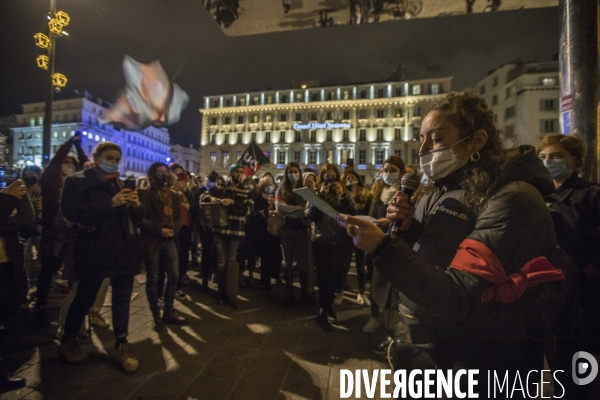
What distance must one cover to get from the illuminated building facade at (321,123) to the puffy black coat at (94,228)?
54.4 metres

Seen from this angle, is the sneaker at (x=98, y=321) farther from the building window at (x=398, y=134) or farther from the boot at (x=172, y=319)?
the building window at (x=398, y=134)

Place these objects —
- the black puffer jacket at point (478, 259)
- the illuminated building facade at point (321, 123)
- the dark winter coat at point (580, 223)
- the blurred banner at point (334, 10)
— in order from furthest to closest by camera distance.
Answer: the illuminated building facade at point (321, 123)
the blurred banner at point (334, 10)
the dark winter coat at point (580, 223)
the black puffer jacket at point (478, 259)

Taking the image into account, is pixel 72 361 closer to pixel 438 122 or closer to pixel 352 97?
pixel 438 122

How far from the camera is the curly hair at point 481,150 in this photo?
1371 mm

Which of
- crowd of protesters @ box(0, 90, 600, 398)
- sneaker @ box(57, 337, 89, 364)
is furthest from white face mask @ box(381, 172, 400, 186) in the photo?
sneaker @ box(57, 337, 89, 364)

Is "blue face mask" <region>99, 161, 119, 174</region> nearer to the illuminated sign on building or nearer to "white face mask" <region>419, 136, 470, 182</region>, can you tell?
"white face mask" <region>419, 136, 470, 182</region>

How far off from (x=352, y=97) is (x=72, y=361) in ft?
210

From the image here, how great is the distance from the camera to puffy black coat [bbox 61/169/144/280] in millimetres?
3062

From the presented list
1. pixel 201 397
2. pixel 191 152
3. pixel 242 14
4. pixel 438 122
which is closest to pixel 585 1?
pixel 438 122

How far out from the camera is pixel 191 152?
11319 cm

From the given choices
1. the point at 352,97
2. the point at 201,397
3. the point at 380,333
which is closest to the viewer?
the point at 201,397

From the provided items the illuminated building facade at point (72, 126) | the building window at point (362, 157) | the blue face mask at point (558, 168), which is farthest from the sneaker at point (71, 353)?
the illuminated building facade at point (72, 126)

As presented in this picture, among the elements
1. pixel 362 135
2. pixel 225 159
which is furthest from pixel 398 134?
pixel 225 159

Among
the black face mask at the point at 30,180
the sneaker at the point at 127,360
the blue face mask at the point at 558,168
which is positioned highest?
the black face mask at the point at 30,180
